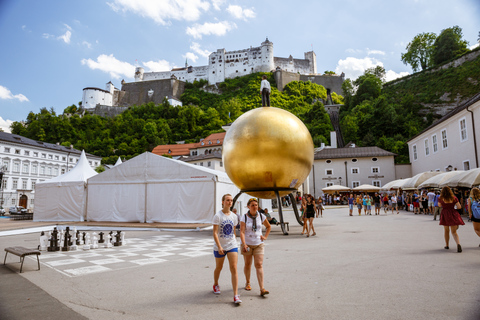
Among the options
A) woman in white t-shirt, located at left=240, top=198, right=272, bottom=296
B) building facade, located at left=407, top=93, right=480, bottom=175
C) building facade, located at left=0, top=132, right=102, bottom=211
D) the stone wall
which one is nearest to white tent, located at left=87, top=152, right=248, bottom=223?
woman in white t-shirt, located at left=240, top=198, right=272, bottom=296

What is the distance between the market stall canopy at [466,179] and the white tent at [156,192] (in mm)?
13790

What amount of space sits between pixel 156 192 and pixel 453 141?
2794cm

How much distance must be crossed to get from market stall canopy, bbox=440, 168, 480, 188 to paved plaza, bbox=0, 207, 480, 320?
10.1 metres

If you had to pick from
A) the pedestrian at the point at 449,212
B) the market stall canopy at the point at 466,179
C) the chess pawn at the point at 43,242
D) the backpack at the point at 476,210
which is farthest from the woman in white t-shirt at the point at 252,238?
the market stall canopy at the point at 466,179

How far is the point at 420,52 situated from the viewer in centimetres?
8456

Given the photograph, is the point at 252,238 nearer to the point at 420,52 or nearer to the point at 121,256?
the point at 121,256

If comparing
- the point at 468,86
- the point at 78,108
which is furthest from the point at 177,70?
the point at 468,86

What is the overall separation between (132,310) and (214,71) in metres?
130

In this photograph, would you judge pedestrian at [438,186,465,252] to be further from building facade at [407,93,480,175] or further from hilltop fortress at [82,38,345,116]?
hilltop fortress at [82,38,345,116]

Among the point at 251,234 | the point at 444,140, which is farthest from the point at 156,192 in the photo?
the point at 444,140

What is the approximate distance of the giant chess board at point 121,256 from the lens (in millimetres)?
7375

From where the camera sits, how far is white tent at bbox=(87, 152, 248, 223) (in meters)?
17.5

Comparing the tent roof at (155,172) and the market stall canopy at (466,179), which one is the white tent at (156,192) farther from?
the market stall canopy at (466,179)

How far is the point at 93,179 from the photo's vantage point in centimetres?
2014
